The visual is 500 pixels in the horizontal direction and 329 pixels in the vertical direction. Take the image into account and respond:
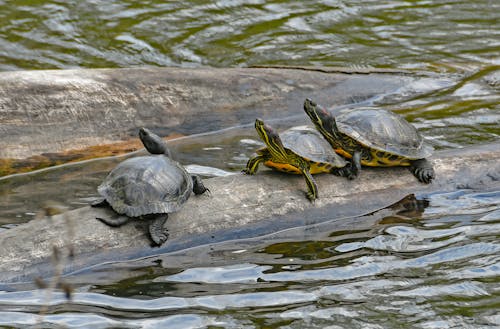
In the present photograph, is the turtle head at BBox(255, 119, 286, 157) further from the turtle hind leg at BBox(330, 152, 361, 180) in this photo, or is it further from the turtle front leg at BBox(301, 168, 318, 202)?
the turtle hind leg at BBox(330, 152, 361, 180)

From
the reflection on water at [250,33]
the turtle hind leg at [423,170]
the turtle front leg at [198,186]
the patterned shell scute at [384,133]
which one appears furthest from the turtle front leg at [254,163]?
the reflection on water at [250,33]

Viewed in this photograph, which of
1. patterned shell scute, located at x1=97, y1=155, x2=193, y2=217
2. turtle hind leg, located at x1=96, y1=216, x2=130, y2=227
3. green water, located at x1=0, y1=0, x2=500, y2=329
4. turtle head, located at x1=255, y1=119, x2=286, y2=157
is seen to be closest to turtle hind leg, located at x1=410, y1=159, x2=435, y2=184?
green water, located at x1=0, y1=0, x2=500, y2=329

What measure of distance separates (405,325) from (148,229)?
1.76 m

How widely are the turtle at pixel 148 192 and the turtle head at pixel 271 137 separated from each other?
54 cm

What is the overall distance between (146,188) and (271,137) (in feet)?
3.06

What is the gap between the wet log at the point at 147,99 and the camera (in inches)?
291

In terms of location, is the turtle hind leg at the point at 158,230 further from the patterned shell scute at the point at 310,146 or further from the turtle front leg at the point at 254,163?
the patterned shell scute at the point at 310,146

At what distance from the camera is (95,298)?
4652 millimetres

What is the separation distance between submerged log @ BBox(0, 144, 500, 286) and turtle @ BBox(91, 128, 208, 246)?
0.09 m

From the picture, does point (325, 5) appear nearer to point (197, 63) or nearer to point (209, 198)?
point (197, 63)

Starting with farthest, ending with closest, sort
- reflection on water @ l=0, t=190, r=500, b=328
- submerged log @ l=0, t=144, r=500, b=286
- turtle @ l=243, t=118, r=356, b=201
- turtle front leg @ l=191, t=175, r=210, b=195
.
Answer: turtle @ l=243, t=118, r=356, b=201
turtle front leg @ l=191, t=175, r=210, b=195
submerged log @ l=0, t=144, r=500, b=286
reflection on water @ l=0, t=190, r=500, b=328


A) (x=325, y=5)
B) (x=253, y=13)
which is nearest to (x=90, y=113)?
(x=253, y=13)

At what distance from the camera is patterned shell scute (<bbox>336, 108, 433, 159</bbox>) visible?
600 centimetres

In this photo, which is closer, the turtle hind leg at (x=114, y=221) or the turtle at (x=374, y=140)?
the turtle hind leg at (x=114, y=221)
